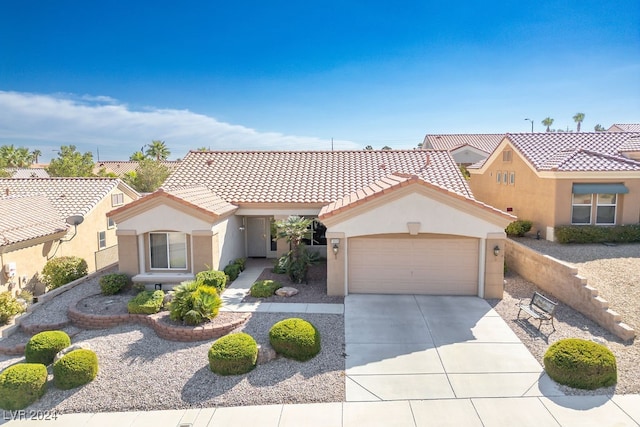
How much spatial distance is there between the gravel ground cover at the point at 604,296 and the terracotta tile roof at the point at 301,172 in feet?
16.4

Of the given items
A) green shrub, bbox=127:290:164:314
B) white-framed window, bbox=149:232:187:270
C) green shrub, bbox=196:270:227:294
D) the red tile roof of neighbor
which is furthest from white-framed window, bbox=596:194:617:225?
green shrub, bbox=127:290:164:314

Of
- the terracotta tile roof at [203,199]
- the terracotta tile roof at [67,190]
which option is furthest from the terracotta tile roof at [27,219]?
the terracotta tile roof at [203,199]

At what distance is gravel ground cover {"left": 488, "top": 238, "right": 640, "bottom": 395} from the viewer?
414 inches

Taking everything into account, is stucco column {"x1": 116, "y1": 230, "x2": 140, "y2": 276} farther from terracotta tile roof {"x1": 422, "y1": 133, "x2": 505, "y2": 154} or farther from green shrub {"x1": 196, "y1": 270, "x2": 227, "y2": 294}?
terracotta tile roof {"x1": 422, "y1": 133, "x2": 505, "y2": 154}

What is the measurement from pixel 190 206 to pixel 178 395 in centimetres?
827

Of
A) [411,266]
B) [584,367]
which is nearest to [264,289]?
[411,266]

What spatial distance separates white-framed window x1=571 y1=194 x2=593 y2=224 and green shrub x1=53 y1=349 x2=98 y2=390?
70.8 ft

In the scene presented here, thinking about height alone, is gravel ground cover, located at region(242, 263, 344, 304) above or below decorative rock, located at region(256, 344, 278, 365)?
above

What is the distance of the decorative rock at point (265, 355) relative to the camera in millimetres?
10789

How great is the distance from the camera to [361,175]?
2262 cm

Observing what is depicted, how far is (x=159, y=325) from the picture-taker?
12.8 m

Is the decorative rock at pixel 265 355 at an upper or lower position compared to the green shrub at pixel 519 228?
lower

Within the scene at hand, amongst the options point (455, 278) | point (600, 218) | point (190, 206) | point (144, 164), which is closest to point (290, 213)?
point (190, 206)

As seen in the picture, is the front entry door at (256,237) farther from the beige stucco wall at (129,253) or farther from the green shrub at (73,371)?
the green shrub at (73,371)
